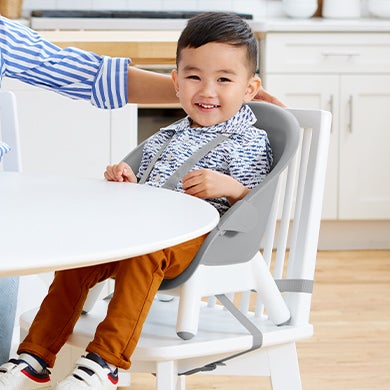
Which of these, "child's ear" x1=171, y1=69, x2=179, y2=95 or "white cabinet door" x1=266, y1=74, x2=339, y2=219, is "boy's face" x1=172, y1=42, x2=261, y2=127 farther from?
"white cabinet door" x1=266, y1=74, x2=339, y2=219

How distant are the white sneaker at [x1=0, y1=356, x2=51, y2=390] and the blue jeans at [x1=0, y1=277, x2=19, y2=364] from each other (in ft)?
1.08

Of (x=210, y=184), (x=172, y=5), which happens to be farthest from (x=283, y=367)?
(x=172, y=5)

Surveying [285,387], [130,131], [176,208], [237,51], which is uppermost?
[237,51]

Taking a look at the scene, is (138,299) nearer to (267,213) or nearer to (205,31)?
(267,213)

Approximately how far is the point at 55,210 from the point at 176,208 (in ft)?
0.55

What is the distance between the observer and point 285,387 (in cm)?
169

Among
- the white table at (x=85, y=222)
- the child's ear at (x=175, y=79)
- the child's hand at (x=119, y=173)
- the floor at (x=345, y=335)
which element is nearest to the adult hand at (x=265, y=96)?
the child's ear at (x=175, y=79)

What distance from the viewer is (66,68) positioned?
1.96 meters

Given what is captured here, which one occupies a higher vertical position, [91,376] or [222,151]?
[222,151]

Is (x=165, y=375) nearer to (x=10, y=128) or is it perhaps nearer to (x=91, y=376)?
(x=91, y=376)

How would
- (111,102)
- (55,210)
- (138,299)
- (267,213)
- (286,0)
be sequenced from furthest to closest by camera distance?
(286,0) → (111,102) → (267,213) → (138,299) → (55,210)

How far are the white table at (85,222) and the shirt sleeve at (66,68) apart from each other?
0.43 meters

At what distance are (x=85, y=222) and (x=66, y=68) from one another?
824mm

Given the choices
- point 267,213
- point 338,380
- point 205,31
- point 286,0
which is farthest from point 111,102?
point 286,0
